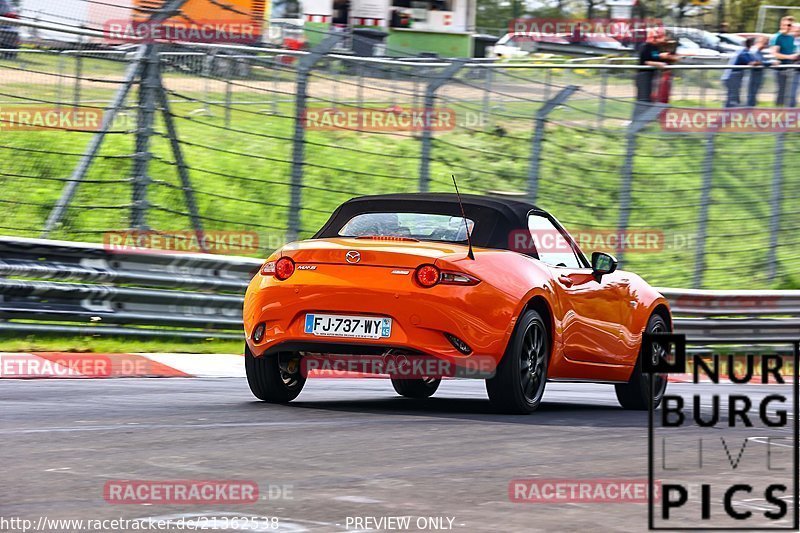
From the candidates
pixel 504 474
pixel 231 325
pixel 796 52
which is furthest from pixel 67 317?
pixel 796 52

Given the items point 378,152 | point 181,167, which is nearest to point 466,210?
point 181,167

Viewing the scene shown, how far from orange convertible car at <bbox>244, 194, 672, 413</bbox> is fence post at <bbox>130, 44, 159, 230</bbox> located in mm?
4292

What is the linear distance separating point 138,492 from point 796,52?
52.0 feet

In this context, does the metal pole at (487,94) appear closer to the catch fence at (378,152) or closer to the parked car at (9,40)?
the catch fence at (378,152)

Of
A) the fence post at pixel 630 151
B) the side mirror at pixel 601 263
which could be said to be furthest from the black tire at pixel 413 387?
the fence post at pixel 630 151

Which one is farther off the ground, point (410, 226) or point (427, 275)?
point (410, 226)

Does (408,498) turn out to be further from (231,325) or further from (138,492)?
(231,325)

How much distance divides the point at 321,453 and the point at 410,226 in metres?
2.29

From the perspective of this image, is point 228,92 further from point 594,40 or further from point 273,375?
point 594,40

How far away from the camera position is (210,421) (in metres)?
7.30

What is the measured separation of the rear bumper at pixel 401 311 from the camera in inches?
297

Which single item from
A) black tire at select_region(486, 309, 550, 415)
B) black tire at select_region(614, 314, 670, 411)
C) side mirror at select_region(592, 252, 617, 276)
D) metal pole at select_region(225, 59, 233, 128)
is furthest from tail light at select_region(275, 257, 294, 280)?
metal pole at select_region(225, 59, 233, 128)

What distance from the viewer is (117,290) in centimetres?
1193

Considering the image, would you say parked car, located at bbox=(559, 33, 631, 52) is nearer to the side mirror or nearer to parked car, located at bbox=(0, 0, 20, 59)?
parked car, located at bbox=(0, 0, 20, 59)
